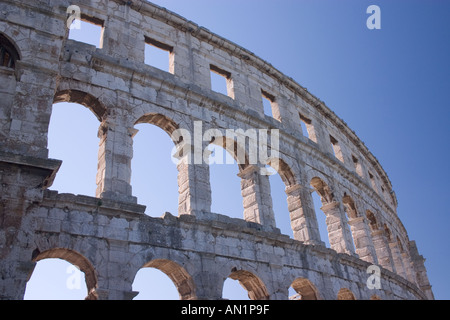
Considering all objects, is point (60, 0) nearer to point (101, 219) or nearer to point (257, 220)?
point (101, 219)

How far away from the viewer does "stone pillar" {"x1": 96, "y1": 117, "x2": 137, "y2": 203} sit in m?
8.84

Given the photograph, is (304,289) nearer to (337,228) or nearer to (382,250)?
(337,228)

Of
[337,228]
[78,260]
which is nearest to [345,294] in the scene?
[337,228]

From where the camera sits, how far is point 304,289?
1109 cm

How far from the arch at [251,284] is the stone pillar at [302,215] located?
251 centimetres

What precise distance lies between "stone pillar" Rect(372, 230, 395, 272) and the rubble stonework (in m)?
0.75

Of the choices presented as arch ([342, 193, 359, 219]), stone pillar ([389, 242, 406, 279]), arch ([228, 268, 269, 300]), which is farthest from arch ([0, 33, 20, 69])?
stone pillar ([389, 242, 406, 279])

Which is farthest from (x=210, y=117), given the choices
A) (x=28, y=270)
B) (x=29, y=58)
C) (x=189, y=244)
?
(x=28, y=270)

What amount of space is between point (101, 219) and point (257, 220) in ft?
13.7

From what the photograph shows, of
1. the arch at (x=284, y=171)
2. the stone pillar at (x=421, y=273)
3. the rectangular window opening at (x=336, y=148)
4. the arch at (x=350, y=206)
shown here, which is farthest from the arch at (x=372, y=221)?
the stone pillar at (x=421, y=273)

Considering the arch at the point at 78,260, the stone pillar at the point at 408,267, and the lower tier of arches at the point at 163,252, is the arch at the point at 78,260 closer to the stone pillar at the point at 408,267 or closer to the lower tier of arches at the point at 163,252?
the lower tier of arches at the point at 163,252
